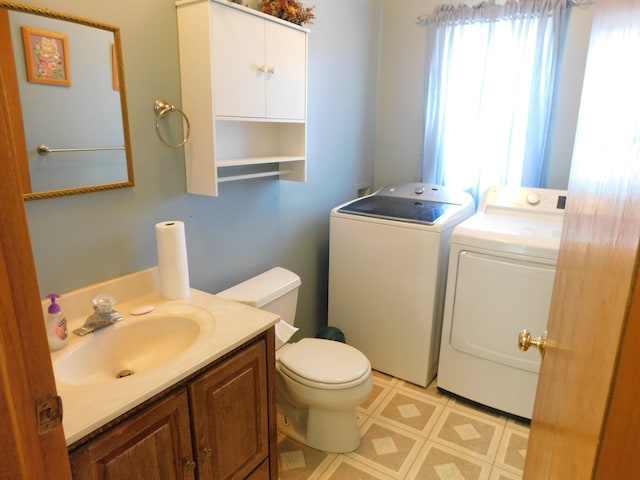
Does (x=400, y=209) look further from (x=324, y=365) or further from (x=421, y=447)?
(x=421, y=447)

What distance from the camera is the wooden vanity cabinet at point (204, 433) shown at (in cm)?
104

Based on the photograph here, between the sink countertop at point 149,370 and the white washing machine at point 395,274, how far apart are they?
1069 mm

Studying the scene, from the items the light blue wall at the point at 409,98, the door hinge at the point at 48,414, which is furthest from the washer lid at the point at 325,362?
the light blue wall at the point at 409,98

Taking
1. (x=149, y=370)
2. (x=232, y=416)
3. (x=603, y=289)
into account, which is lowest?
(x=232, y=416)

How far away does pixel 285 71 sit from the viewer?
1901mm

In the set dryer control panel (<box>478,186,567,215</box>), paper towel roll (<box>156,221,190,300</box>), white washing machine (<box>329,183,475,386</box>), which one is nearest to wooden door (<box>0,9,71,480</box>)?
paper towel roll (<box>156,221,190,300</box>)

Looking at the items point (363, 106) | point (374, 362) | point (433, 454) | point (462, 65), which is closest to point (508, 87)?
point (462, 65)

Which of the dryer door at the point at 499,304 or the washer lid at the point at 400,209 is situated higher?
the washer lid at the point at 400,209

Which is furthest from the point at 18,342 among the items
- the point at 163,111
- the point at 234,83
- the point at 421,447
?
the point at 421,447

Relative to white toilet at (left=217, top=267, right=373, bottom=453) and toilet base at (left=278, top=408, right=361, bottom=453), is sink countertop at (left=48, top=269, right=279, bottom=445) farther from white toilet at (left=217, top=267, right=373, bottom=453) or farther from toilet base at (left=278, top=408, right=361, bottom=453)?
toilet base at (left=278, top=408, right=361, bottom=453)

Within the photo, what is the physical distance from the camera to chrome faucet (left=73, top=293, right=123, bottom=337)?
141 centimetres

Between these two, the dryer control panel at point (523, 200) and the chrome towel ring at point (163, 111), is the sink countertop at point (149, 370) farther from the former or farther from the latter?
the dryer control panel at point (523, 200)

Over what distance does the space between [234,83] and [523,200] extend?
172cm

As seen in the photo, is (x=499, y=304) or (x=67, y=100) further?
(x=499, y=304)
